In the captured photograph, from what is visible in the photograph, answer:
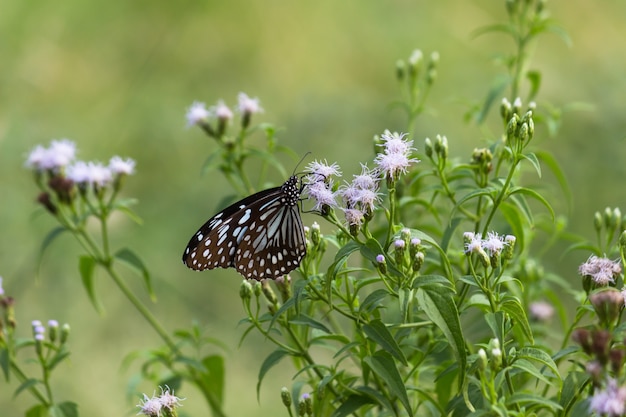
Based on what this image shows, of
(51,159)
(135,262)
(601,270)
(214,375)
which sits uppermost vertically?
(51,159)

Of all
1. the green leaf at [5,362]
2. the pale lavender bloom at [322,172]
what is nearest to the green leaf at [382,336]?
the pale lavender bloom at [322,172]

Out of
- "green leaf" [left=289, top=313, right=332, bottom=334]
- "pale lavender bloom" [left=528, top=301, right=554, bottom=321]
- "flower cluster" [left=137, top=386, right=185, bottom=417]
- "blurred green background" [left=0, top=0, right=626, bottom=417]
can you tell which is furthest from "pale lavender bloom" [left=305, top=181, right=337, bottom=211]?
"blurred green background" [left=0, top=0, right=626, bottom=417]

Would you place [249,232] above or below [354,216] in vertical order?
above

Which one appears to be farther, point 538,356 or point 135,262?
point 135,262

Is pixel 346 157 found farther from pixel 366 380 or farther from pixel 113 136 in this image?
pixel 366 380

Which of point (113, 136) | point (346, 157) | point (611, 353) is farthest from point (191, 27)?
point (611, 353)

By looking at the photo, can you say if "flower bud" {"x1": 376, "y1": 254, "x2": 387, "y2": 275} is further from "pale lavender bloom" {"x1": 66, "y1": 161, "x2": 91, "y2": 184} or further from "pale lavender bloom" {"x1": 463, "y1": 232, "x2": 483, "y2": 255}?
"pale lavender bloom" {"x1": 66, "y1": 161, "x2": 91, "y2": 184}

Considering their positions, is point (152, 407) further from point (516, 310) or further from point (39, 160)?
point (39, 160)

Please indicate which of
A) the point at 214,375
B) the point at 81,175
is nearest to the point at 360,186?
the point at 214,375
